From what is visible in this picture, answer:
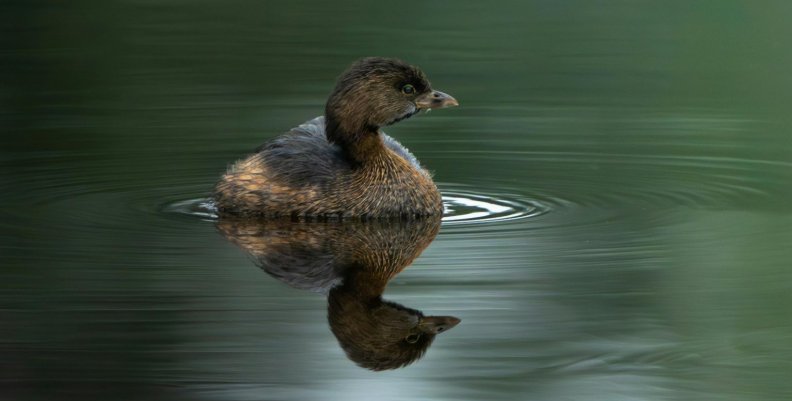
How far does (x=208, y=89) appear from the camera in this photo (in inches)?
600

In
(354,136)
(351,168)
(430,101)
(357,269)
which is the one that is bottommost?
(357,269)

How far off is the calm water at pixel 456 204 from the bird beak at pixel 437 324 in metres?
0.06

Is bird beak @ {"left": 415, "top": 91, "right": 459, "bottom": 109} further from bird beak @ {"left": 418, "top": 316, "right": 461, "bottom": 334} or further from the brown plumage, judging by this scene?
bird beak @ {"left": 418, "top": 316, "right": 461, "bottom": 334}

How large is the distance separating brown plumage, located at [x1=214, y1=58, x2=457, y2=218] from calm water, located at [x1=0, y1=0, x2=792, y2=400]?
0.94ft

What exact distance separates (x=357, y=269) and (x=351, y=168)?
1.89 meters

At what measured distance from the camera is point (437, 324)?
23.4 feet

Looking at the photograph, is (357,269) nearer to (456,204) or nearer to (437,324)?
(437,324)

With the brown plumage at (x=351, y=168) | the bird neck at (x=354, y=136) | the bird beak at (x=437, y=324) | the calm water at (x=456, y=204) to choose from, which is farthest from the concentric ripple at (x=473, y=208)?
the bird beak at (x=437, y=324)

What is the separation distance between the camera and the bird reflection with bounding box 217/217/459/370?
693cm

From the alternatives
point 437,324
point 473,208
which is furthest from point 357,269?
point 473,208

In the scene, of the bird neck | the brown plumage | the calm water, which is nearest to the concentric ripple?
the calm water

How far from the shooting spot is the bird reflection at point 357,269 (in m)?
6.93

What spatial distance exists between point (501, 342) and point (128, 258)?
246 cm

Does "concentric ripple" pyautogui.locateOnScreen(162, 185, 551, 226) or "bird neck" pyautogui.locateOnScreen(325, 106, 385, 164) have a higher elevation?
"bird neck" pyautogui.locateOnScreen(325, 106, 385, 164)
